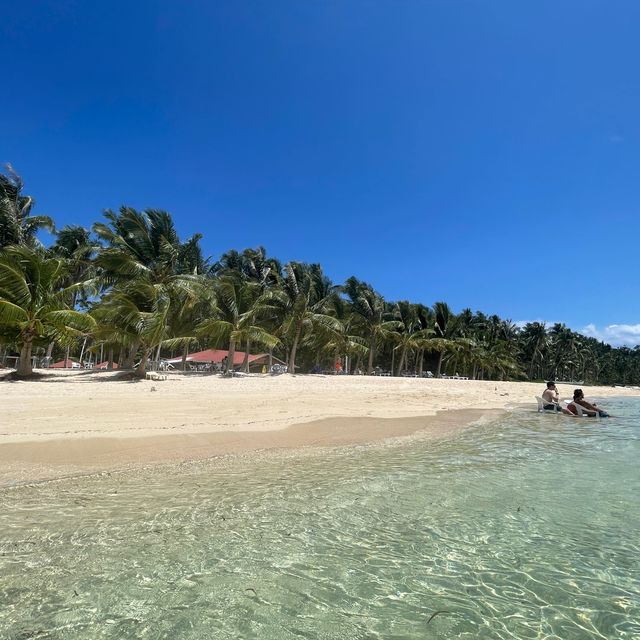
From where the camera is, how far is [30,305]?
64.8 feet

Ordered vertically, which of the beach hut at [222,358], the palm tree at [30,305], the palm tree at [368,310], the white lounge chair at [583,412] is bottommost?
the white lounge chair at [583,412]

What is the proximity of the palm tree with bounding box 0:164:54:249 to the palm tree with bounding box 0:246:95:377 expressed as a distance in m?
13.9

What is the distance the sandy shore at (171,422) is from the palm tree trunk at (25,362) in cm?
248

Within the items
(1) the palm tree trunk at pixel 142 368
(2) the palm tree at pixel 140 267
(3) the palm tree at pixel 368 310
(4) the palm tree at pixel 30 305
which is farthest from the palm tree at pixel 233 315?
(3) the palm tree at pixel 368 310

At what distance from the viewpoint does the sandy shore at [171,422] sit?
7.20 meters

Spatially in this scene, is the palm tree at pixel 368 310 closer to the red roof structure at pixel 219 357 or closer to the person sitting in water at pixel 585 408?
the red roof structure at pixel 219 357

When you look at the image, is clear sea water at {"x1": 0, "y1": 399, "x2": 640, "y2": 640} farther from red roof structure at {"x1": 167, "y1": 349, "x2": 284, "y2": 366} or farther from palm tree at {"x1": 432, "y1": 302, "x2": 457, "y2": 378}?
palm tree at {"x1": 432, "y1": 302, "x2": 457, "y2": 378}

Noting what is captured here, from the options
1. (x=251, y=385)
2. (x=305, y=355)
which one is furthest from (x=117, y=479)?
(x=305, y=355)

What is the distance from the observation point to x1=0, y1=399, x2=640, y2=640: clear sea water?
9.65 ft

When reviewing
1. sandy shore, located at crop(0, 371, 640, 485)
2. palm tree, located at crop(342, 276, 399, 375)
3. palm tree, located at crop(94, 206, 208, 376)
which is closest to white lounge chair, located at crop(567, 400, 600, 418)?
sandy shore, located at crop(0, 371, 640, 485)

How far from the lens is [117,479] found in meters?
6.02

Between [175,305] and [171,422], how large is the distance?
54.2ft

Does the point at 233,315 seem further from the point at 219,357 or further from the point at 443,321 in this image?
the point at 443,321

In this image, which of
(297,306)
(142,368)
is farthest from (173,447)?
(297,306)
